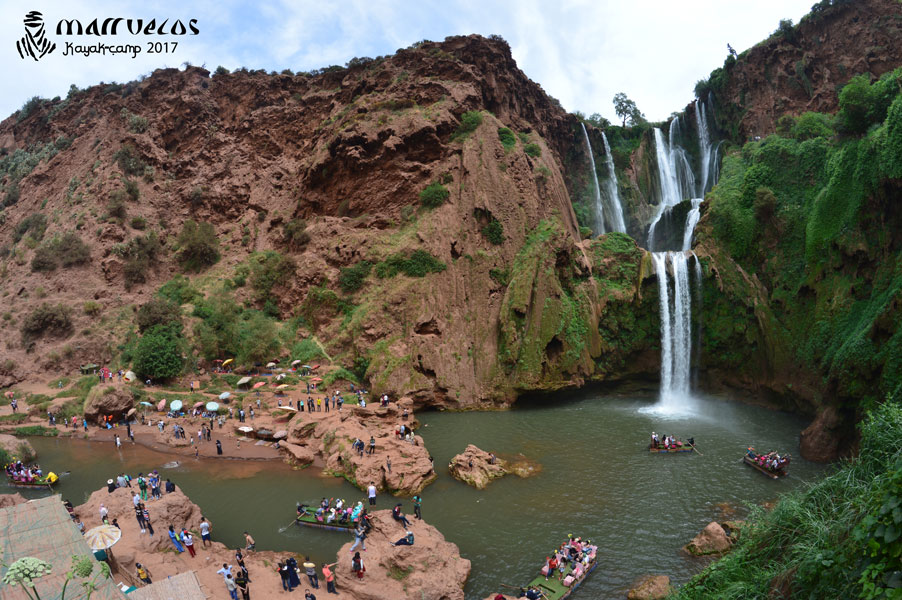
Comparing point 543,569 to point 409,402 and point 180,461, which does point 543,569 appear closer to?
point 409,402

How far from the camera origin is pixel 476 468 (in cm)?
2262

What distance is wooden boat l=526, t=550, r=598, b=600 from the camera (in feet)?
48.1

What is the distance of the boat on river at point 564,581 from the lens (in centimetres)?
1474

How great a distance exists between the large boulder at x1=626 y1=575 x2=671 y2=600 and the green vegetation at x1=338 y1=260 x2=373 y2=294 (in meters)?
29.6

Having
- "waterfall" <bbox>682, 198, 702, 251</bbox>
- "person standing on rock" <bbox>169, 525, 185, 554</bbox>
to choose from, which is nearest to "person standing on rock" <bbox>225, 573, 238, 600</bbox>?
"person standing on rock" <bbox>169, 525, 185, 554</bbox>

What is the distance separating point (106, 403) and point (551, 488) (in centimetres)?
2818

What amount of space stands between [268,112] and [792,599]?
59.6m

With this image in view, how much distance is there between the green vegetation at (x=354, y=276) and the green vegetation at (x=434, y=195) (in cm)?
738

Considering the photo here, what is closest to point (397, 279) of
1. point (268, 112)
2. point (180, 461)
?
point (180, 461)

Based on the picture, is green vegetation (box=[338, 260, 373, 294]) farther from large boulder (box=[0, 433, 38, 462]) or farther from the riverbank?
the riverbank

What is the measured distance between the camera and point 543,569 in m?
15.6

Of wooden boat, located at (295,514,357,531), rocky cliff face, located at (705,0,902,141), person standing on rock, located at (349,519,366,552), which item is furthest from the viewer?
rocky cliff face, located at (705,0,902,141)

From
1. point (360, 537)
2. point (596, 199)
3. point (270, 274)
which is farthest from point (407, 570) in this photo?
point (596, 199)

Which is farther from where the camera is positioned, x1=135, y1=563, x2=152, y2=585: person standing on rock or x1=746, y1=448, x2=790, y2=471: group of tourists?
x1=746, y1=448, x2=790, y2=471: group of tourists
